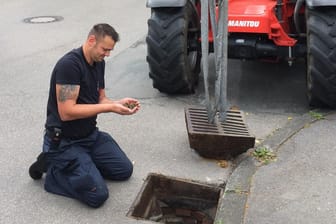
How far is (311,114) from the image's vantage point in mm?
5098

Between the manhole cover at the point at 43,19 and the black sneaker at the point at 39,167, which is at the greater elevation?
the manhole cover at the point at 43,19

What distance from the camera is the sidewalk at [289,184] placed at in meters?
3.60

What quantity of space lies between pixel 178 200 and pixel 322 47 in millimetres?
1919

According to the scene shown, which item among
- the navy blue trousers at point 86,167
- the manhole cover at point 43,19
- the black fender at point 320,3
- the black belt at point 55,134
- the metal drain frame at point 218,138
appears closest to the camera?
the navy blue trousers at point 86,167

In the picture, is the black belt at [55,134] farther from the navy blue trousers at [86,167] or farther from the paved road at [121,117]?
the paved road at [121,117]

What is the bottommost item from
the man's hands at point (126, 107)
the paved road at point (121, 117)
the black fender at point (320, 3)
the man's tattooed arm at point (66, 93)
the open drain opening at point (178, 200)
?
the open drain opening at point (178, 200)

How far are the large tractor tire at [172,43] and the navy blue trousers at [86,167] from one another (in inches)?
50.3

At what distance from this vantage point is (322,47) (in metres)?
4.66

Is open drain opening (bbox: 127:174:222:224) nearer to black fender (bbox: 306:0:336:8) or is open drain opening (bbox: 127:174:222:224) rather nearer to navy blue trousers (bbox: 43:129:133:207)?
navy blue trousers (bbox: 43:129:133:207)

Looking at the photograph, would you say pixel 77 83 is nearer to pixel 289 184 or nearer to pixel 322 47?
pixel 289 184

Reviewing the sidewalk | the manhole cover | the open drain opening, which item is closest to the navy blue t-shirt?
the open drain opening

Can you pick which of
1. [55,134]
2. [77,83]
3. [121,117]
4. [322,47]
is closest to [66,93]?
[77,83]

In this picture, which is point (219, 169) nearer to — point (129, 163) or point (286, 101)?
point (129, 163)

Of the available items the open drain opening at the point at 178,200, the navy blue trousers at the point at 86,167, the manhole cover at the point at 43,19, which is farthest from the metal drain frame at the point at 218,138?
the manhole cover at the point at 43,19
